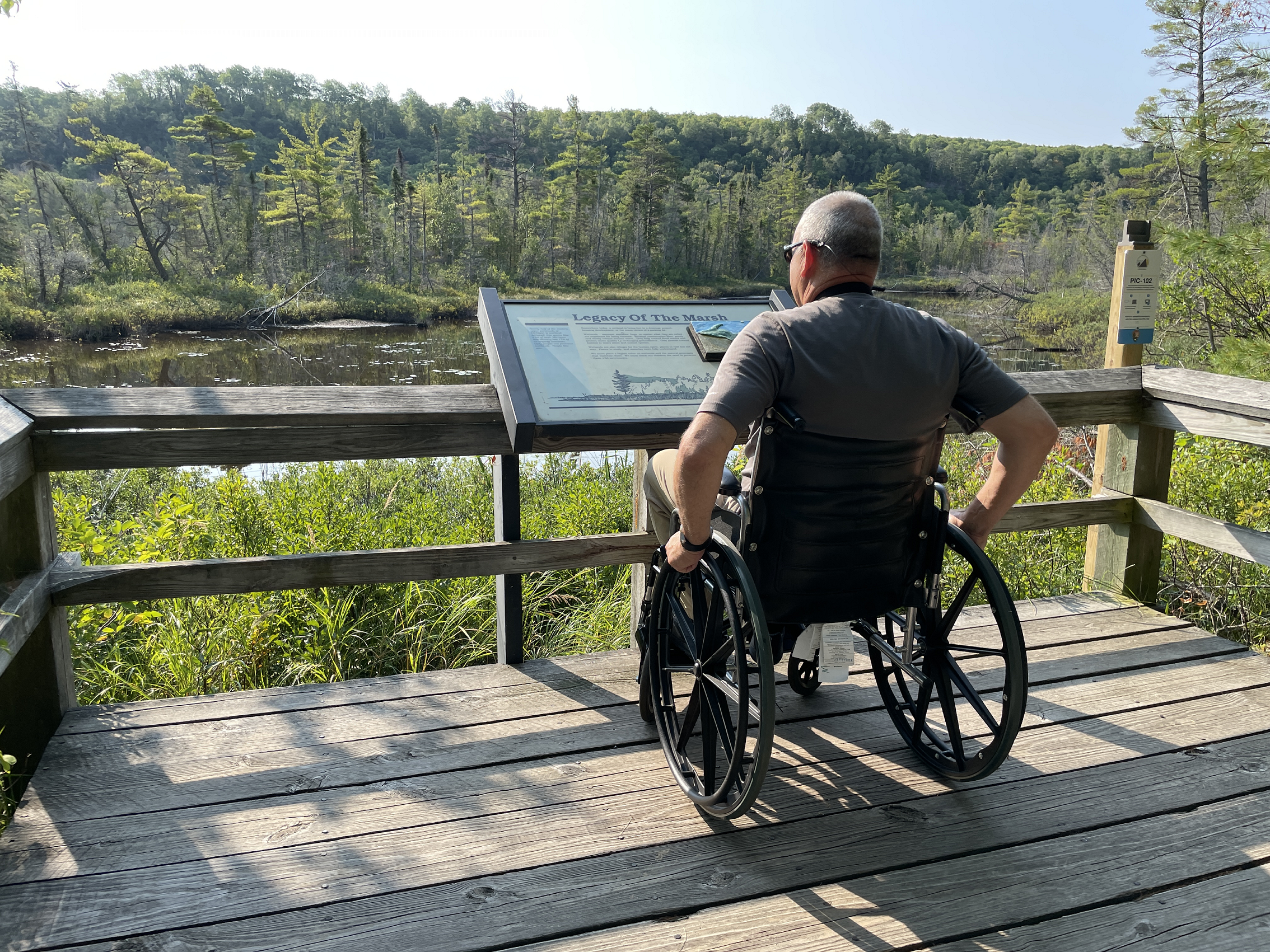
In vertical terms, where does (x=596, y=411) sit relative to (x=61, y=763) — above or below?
above

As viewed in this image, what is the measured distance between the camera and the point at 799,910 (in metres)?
1.37

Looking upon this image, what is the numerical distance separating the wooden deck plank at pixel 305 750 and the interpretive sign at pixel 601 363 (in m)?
0.69

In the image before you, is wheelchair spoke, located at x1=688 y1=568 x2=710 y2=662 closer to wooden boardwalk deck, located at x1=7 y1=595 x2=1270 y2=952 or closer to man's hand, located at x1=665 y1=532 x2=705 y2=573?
man's hand, located at x1=665 y1=532 x2=705 y2=573

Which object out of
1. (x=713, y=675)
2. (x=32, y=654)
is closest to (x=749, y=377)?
(x=713, y=675)

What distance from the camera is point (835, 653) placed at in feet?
5.33

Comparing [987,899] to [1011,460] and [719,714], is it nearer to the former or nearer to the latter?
[719,714]

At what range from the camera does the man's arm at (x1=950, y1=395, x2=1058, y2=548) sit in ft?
5.20

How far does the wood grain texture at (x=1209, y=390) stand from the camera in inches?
91.4

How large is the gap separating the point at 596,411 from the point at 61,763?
1.41 metres

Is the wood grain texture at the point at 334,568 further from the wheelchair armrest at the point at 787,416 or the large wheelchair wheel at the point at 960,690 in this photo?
the wheelchair armrest at the point at 787,416

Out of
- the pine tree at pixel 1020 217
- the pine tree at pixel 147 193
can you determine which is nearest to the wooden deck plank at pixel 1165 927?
the pine tree at pixel 147 193

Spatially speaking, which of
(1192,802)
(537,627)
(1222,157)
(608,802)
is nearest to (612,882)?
(608,802)

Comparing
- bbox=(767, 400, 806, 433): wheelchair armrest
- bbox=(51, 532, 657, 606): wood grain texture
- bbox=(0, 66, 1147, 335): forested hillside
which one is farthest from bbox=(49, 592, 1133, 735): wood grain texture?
bbox=(0, 66, 1147, 335): forested hillside

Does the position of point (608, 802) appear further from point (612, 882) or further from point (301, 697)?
point (301, 697)
